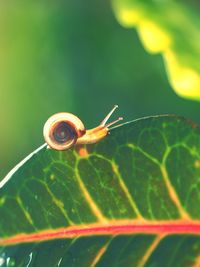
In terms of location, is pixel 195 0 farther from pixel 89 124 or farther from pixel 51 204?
pixel 51 204

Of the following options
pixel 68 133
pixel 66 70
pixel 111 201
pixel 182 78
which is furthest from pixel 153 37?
pixel 66 70

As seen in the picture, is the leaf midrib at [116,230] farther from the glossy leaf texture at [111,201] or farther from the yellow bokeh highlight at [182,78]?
the yellow bokeh highlight at [182,78]

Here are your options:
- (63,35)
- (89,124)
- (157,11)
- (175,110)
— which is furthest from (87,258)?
(63,35)

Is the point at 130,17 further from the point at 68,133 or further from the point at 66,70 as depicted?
the point at 66,70

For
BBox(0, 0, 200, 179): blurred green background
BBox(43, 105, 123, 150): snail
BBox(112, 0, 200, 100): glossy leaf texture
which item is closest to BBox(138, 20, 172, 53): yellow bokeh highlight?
BBox(112, 0, 200, 100): glossy leaf texture

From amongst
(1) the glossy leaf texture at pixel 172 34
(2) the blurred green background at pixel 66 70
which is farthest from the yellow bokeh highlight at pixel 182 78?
(2) the blurred green background at pixel 66 70
